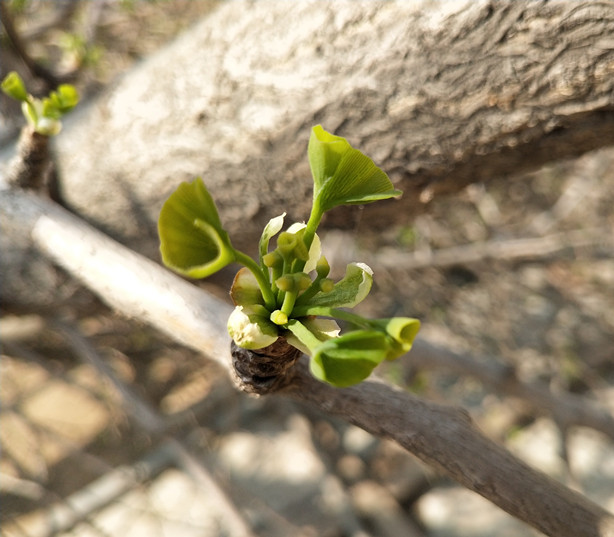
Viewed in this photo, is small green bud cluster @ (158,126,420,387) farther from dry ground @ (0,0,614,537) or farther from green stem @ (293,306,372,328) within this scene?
dry ground @ (0,0,614,537)

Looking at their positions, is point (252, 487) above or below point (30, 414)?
below

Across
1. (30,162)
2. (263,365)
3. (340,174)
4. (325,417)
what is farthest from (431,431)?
(325,417)

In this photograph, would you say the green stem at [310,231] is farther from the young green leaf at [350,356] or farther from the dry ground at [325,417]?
the dry ground at [325,417]

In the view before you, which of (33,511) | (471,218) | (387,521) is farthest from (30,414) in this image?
(471,218)

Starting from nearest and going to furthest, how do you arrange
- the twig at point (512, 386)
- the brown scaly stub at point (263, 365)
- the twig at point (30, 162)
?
the brown scaly stub at point (263, 365), the twig at point (30, 162), the twig at point (512, 386)

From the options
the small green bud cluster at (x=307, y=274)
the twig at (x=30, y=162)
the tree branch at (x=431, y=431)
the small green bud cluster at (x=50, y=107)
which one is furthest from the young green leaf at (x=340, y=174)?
the twig at (x=30, y=162)

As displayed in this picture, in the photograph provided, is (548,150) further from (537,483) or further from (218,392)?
(218,392)
